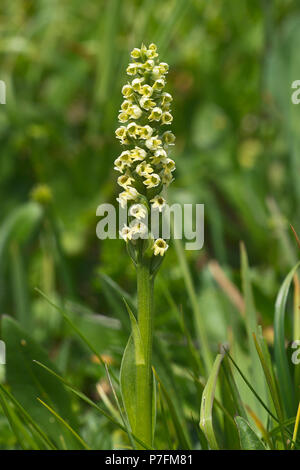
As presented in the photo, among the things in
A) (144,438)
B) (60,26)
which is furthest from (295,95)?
(144,438)

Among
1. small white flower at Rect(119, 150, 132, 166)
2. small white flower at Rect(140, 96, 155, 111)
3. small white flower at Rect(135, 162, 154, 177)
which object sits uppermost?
small white flower at Rect(140, 96, 155, 111)

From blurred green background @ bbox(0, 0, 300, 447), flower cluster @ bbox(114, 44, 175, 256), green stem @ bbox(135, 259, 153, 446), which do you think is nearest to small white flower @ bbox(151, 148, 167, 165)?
flower cluster @ bbox(114, 44, 175, 256)

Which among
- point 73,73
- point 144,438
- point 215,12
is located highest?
point 215,12

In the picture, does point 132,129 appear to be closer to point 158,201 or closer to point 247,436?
point 158,201

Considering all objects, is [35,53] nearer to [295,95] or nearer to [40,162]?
[40,162]

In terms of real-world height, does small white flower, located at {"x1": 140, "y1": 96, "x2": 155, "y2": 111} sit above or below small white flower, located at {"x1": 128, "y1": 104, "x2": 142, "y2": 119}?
Answer: above

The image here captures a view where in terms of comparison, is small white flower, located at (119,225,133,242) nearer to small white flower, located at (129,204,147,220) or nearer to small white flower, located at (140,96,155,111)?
small white flower, located at (129,204,147,220)

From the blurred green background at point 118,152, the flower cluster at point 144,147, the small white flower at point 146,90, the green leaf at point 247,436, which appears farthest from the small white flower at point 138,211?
the blurred green background at point 118,152

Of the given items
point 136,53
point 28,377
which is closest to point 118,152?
point 28,377
